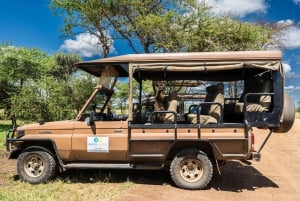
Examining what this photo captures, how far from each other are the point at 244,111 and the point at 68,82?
15.6m

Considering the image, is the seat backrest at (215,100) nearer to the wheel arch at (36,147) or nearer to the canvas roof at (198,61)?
the canvas roof at (198,61)

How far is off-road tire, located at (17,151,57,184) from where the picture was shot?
6.83 meters

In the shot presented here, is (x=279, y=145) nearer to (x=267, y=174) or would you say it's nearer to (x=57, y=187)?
(x=267, y=174)

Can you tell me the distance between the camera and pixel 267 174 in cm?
823

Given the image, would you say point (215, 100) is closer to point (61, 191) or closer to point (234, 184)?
point (234, 184)

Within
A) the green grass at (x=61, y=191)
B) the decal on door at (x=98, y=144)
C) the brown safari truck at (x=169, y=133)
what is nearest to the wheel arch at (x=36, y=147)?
the brown safari truck at (x=169, y=133)

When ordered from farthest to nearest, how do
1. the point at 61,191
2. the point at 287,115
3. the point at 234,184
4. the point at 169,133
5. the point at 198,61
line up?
the point at 234,184 < the point at 198,61 < the point at 169,133 < the point at 287,115 < the point at 61,191

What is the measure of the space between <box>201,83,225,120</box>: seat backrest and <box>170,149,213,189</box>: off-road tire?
2.97ft

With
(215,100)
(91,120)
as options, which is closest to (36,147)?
(91,120)

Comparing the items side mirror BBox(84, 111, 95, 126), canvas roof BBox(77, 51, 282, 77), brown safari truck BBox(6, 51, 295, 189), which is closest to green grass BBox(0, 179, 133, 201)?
brown safari truck BBox(6, 51, 295, 189)

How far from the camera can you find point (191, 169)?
6.68 metres

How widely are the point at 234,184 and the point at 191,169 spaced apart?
113 cm

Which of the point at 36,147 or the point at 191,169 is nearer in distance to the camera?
the point at 191,169

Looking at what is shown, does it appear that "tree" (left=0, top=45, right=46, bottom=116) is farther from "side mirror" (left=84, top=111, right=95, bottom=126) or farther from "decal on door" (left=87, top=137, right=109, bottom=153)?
"decal on door" (left=87, top=137, right=109, bottom=153)
